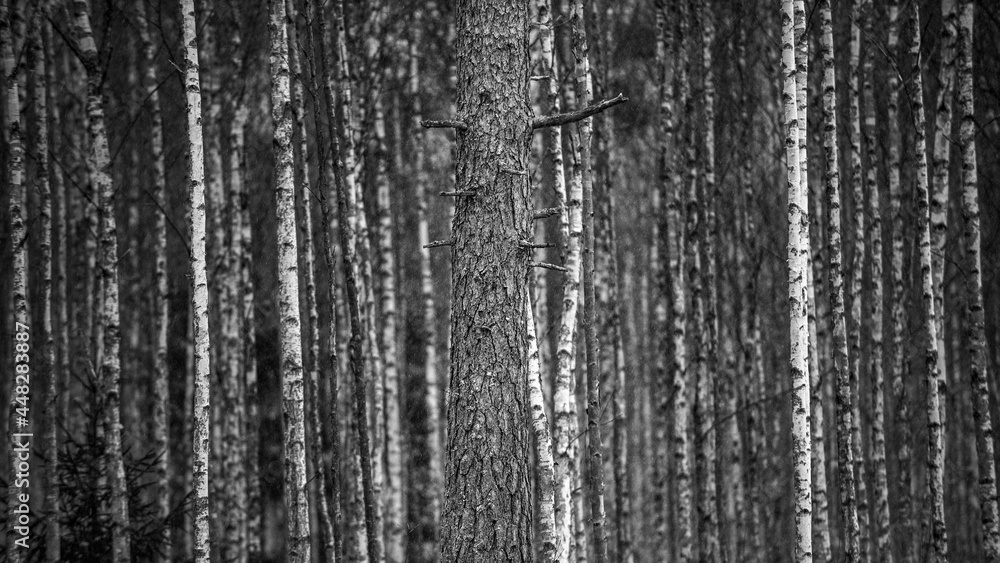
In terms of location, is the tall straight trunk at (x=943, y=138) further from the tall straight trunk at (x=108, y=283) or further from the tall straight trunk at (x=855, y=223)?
the tall straight trunk at (x=108, y=283)

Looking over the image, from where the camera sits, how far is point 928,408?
6770 mm

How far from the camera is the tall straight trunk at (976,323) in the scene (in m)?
6.68

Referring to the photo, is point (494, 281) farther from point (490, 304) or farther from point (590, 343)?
point (590, 343)

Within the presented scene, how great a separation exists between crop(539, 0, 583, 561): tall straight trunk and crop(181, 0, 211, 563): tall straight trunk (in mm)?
2787

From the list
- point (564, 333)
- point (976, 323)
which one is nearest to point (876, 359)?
point (976, 323)

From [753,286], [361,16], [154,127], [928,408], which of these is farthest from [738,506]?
[154,127]

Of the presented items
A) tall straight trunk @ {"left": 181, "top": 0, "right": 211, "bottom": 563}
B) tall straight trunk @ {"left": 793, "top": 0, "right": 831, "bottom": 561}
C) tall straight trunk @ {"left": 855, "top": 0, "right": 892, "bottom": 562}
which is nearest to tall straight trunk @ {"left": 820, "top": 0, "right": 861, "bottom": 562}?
tall straight trunk @ {"left": 793, "top": 0, "right": 831, "bottom": 561}

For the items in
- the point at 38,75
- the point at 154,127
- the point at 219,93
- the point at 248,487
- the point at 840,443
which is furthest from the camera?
the point at 219,93

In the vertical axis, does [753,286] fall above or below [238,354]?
above

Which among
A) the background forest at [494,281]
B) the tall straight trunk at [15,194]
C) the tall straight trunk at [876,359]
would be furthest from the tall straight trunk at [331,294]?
the tall straight trunk at [876,359]

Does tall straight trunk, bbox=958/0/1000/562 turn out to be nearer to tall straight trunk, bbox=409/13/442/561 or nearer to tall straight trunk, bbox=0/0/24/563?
tall straight trunk, bbox=409/13/442/561

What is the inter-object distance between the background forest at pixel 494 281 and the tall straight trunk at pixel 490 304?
0.02m

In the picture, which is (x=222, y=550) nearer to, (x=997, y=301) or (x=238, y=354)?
(x=238, y=354)

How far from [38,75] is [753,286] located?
8481 millimetres
